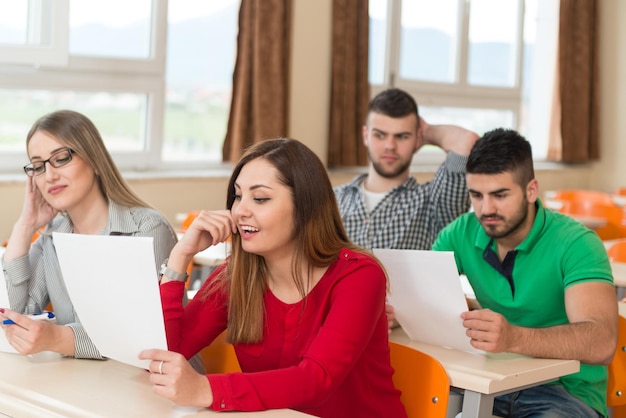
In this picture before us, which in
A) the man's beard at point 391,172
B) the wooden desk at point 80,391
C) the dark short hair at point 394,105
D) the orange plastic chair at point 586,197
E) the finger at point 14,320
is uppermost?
the dark short hair at point 394,105

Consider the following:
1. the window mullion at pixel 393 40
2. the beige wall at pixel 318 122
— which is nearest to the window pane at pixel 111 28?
the beige wall at pixel 318 122

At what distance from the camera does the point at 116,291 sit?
5.92ft

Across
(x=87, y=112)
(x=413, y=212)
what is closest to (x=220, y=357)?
(x=413, y=212)

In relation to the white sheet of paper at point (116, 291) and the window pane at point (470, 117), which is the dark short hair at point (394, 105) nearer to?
the white sheet of paper at point (116, 291)

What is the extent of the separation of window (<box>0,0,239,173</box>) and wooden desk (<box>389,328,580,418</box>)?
9.96ft

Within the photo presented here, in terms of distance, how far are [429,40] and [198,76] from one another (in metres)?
2.23

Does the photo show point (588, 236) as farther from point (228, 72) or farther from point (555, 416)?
point (228, 72)

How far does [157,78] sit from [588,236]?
3.36 m

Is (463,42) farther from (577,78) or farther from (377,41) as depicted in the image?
(577,78)

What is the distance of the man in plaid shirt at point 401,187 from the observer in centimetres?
350

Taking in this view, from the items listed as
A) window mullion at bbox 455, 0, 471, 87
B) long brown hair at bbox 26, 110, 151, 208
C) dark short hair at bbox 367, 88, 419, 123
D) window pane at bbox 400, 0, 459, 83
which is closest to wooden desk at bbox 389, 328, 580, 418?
long brown hair at bbox 26, 110, 151, 208

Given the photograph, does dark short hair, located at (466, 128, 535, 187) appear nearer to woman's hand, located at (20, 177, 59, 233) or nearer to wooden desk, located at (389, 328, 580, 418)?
wooden desk, located at (389, 328, 580, 418)

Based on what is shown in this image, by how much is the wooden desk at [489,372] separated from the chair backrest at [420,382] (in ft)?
0.14

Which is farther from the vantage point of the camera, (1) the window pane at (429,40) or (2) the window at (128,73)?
(1) the window pane at (429,40)
